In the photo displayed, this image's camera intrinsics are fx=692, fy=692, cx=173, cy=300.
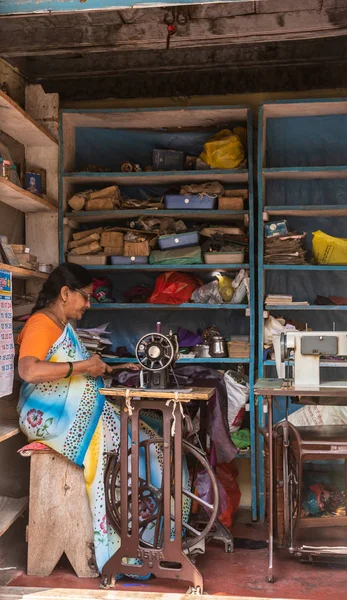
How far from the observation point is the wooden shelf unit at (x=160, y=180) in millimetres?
5203

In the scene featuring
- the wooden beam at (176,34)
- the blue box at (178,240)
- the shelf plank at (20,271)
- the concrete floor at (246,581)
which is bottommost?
the concrete floor at (246,581)

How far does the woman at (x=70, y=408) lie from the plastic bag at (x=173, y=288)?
4.11ft

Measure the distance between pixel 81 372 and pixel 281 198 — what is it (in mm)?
2451

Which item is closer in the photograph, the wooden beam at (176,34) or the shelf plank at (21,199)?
the wooden beam at (176,34)

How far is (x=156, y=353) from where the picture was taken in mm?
3805

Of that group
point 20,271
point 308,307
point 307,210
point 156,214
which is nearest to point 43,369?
point 20,271

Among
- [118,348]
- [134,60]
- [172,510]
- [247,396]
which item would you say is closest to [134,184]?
[134,60]

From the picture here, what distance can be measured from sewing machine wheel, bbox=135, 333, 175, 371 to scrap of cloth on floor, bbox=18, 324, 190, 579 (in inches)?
16.4

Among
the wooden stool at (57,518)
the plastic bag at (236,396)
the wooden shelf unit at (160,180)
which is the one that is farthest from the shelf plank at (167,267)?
the wooden stool at (57,518)

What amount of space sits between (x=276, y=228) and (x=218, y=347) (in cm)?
100

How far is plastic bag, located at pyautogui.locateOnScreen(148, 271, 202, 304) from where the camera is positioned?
5.28 m

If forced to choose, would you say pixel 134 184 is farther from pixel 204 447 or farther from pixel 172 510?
pixel 172 510

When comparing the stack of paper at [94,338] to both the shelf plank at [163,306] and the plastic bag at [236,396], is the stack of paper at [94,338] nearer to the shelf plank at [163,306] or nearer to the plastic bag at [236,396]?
the shelf plank at [163,306]

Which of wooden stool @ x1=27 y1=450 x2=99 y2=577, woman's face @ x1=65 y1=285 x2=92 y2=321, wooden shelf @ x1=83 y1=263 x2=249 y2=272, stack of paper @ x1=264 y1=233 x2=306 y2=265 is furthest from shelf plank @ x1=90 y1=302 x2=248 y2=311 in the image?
wooden stool @ x1=27 y1=450 x2=99 y2=577
